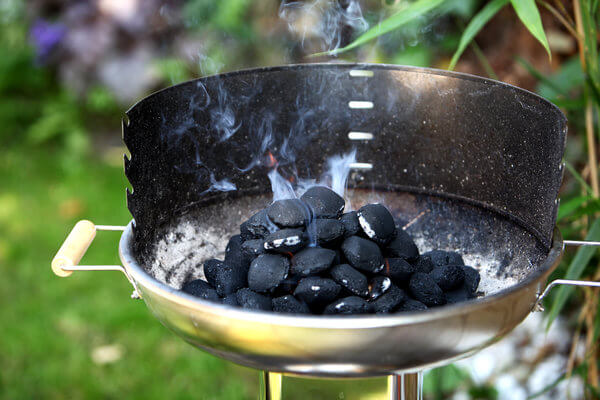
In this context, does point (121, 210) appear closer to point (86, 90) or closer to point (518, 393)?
point (86, 90)

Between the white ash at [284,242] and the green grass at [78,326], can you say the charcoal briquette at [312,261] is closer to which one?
the white ash at [284,242]

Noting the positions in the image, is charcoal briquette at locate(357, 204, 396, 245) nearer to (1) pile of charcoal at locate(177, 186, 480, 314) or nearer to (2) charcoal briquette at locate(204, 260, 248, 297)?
(1) pile of charcoal at locate(177, 186, 480, 314)

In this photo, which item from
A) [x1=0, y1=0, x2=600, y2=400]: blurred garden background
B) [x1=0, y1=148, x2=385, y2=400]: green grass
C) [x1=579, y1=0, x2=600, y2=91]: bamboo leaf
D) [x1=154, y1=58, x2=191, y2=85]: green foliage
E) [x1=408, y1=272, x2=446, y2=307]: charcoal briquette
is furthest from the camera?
[x1=154, y1=58, x2=191, y2=85]: green foliage

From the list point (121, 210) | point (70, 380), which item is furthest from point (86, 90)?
point (70, 380)

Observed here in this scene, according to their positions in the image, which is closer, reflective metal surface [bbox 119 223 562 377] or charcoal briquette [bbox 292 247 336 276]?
reflective metal surface [bbox 119 223 562 377]

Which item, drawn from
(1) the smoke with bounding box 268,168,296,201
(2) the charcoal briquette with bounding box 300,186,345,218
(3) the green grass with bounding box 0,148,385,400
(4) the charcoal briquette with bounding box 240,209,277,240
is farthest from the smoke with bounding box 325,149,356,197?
(3) the green grass with bounding box 0,148,385,400

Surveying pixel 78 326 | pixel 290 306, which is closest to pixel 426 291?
pixel 290 306
